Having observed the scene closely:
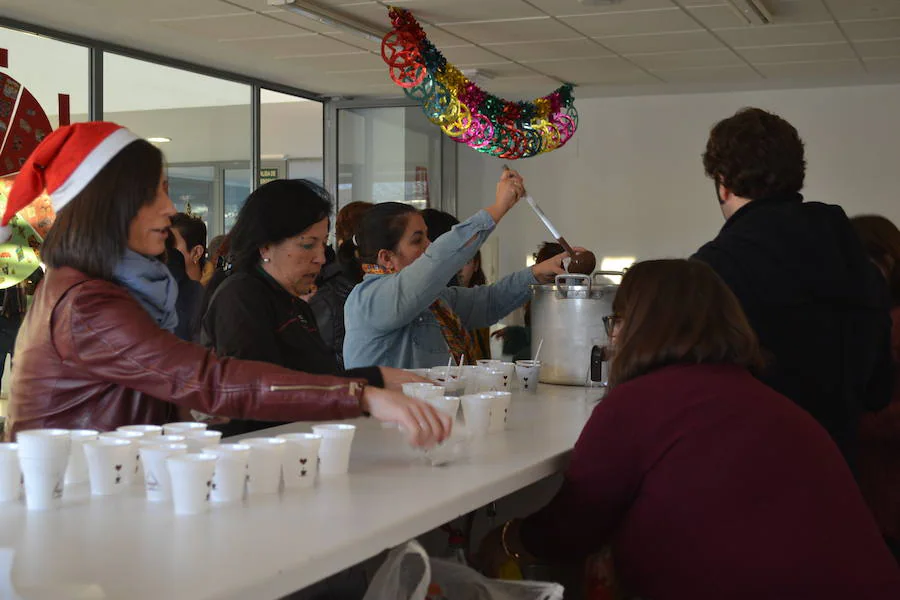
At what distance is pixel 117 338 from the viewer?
1.71 metres

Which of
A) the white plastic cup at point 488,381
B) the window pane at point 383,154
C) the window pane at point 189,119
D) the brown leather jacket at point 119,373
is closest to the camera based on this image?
the brown leather jacket at point 119,373

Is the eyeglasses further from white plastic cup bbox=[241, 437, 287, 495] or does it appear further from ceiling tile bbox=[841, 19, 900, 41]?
ceiling tile bbox=[841, 19, 900, 41]

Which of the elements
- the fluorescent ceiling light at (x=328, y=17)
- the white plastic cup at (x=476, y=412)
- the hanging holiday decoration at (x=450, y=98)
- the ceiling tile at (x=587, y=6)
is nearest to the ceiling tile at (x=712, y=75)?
the ceiling tile at (x=587, y=6)

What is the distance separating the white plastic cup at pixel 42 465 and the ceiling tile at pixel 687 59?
609cm

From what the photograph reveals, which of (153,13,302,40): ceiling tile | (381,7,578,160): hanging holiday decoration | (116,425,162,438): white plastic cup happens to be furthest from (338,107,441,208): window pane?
(116,425,162,438): white plastic cup

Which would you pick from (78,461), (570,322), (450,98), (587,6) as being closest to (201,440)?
(78,461)

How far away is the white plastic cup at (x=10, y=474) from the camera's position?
1527mm

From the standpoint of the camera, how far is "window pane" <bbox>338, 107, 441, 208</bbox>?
30.7 feet

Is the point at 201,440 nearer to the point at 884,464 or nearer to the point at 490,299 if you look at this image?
the point at 884,464

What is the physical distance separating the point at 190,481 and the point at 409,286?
150 centimetres

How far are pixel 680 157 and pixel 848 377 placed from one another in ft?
22.5

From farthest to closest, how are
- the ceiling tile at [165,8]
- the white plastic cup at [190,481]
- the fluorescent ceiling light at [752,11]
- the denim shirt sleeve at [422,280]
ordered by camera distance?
the ceiling tile at [165,8]
the fluorescent ceiling light at [752,11]
the denim shirt sleeve at [422,280]
the white plastic cup at [190,481]

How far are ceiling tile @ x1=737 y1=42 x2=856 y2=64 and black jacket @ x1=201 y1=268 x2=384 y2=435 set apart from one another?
510cm

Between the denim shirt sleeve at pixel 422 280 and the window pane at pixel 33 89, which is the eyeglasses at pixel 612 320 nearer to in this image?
the denim shirt sleeve at pixel 422 280
